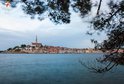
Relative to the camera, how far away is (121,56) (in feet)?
27.2

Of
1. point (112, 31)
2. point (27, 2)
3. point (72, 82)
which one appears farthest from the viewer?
point (72, 82)

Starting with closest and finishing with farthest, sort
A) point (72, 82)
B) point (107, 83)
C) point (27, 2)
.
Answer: point (27, 2), point (107, 83), point (72, 82)

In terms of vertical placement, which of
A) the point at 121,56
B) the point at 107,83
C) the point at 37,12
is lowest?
the point at 107,83

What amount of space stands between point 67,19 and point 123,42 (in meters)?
1.56

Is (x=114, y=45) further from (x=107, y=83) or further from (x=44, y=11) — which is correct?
(x=107, y=83)

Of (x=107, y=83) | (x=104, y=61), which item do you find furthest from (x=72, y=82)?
(x=104, y=61)

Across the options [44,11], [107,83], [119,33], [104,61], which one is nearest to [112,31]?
[119,33]

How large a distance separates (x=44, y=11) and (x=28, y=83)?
1789 centimetres

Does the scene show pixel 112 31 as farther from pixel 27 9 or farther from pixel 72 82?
pixel 72 82

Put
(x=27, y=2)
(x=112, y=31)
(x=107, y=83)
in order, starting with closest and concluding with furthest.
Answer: (x=27, y=2), (x=112, y=31), (x=107, y=83)

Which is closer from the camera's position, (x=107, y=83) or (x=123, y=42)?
(x=123, y=42)

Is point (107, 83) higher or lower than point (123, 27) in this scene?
lower

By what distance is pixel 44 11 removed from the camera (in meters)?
8.02

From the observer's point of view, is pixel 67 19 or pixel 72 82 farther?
pixel 72 82
